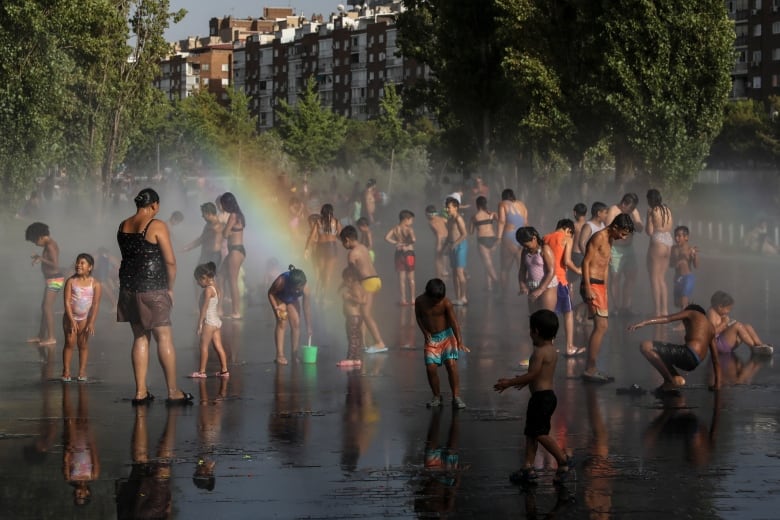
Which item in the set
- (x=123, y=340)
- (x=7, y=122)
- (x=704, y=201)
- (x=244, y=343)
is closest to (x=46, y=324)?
(x=123, y=340)

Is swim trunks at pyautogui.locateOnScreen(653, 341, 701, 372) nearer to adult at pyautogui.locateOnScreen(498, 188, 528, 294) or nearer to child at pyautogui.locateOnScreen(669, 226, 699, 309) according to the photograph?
child at pyautogui.locateOnScreen(669, 226, 699, 309)

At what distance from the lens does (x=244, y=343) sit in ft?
56.5

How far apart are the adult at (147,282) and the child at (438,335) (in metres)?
2.16

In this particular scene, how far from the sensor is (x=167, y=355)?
12.1 meters

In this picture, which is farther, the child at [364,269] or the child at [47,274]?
the child at [47,274]

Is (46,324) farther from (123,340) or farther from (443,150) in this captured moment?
(443,150)

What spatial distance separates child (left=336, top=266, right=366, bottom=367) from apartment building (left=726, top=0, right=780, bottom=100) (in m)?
111

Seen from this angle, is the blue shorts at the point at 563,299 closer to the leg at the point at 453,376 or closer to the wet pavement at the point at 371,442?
the wet pavement at the point at 371,442

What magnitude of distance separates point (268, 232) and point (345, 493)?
2691cm

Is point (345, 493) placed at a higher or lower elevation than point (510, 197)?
lower

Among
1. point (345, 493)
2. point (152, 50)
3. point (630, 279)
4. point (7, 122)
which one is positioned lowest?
point (345, 493)

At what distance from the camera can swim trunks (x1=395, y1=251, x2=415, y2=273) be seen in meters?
21.9

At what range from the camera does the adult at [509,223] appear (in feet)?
76.2

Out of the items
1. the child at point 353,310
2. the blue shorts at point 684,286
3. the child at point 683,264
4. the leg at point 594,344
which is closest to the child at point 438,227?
the child at point 683,264
